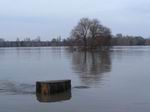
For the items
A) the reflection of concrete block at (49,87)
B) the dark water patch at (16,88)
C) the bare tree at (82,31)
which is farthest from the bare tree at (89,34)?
the reflection of concrete block at (49,87)

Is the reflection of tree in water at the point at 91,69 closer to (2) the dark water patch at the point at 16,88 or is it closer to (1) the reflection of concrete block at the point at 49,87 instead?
(2) the dark water patch at the point at 16,88

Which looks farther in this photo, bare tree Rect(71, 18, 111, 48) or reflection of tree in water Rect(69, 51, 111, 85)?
bare tree Rect(71, 18, 111, 48)

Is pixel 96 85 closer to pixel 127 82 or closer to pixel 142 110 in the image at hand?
pixel 127 82

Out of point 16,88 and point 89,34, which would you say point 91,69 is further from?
point 89,34

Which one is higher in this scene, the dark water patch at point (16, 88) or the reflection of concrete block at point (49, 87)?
the reflection of concrete block at point (49, 87)

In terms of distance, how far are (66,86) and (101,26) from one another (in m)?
113

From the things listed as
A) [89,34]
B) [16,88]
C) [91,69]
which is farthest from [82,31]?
[16,88]

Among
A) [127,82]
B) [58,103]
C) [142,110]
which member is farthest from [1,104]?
[127,82]

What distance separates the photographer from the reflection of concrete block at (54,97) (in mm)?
17730

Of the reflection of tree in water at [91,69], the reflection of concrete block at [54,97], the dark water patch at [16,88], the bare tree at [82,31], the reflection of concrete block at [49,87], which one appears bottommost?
the reflection of tree in water at [91,69]

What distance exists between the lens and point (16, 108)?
1551cm

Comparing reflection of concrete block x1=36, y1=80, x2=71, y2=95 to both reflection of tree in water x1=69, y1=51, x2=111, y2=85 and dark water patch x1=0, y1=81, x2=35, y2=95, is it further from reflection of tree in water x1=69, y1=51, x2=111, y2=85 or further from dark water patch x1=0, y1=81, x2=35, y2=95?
reflection of tree in water x1=69, y1=51, x2=111, y2=85

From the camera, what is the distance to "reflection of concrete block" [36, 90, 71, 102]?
17730 millimetres

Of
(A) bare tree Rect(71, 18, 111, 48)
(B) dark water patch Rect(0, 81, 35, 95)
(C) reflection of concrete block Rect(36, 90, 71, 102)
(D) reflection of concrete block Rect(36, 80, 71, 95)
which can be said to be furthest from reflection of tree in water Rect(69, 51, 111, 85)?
(A) bare tree Rect(71, 18, 111, 48)
